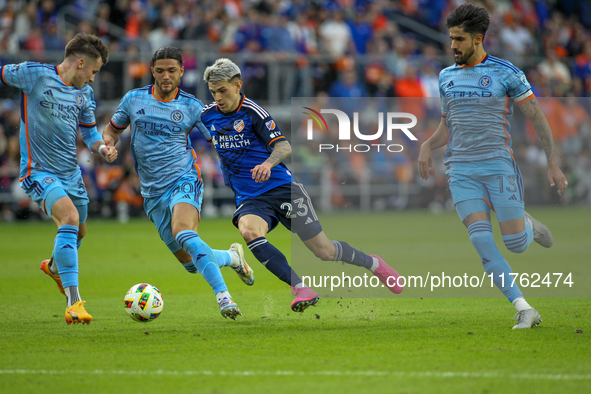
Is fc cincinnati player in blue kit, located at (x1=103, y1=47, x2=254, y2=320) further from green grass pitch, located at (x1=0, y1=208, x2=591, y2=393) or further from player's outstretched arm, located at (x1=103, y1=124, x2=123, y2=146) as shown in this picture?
green grass pitch, located at (x1=0, y1=208, x2=591, y2=393)

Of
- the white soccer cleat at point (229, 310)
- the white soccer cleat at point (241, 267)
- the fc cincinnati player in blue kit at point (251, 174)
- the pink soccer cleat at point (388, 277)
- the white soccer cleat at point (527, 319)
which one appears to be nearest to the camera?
the white soccer cleat at point (527, 319)

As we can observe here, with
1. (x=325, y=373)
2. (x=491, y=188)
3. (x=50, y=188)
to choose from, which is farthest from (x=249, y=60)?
(x=325, y=373)

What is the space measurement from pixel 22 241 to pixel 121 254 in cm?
300

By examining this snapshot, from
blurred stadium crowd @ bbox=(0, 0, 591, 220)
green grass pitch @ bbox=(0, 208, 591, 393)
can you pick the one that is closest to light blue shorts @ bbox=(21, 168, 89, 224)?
green grass pitch @ bbox=(0, 208, 591, 393)

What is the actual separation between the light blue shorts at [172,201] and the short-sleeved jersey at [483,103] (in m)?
2.42

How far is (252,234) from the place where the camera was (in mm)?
6551

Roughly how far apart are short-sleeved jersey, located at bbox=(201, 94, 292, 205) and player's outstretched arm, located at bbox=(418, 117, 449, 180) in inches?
50.5

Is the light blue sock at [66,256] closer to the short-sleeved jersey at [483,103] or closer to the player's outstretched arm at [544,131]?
the short-sleeved jersey at [483,103]

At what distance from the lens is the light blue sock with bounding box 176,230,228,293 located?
652 cm

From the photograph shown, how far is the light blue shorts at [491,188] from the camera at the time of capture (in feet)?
20.9

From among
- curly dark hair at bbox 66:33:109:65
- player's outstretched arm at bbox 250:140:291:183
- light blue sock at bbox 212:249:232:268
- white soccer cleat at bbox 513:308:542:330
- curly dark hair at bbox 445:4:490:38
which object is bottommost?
white soccer cleat at bbox 513:308:542:330

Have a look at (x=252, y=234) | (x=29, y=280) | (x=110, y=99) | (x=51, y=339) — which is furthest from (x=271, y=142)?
(x=110, y=99)

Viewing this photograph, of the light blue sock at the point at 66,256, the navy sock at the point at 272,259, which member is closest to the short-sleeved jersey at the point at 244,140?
the navy sock at the point at 272,259

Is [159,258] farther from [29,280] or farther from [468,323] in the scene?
[468,323]
